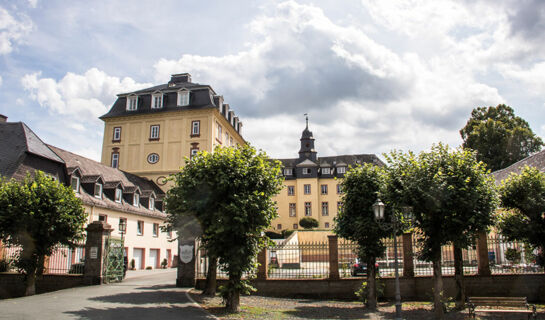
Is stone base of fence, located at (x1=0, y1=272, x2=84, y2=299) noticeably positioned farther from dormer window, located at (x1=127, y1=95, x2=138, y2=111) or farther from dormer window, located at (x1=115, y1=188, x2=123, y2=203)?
dormer window, located at (x1=127, y1=95, x2=138, y2=111)

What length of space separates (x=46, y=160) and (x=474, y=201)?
25938 mm

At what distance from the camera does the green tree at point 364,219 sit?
52.6 feet

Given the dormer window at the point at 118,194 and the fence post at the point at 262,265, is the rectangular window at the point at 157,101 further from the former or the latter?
the fence post at the point at 262,265

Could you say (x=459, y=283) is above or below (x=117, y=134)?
below

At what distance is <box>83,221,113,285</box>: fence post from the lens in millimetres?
19328

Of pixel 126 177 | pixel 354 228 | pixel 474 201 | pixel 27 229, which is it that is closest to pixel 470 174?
pixel 474 201

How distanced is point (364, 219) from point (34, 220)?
1376 centimetres

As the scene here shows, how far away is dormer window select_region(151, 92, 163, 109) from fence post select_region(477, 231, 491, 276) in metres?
39.9

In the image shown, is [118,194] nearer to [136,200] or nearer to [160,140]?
[136,200]

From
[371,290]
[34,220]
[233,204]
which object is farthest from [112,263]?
[371,290]

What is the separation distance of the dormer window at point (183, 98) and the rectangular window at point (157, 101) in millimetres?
2445

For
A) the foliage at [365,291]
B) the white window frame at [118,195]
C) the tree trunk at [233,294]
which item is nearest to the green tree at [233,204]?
the tree trunk at [233,294]

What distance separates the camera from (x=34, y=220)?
58.9 feet

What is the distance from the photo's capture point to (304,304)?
16.7 meters
